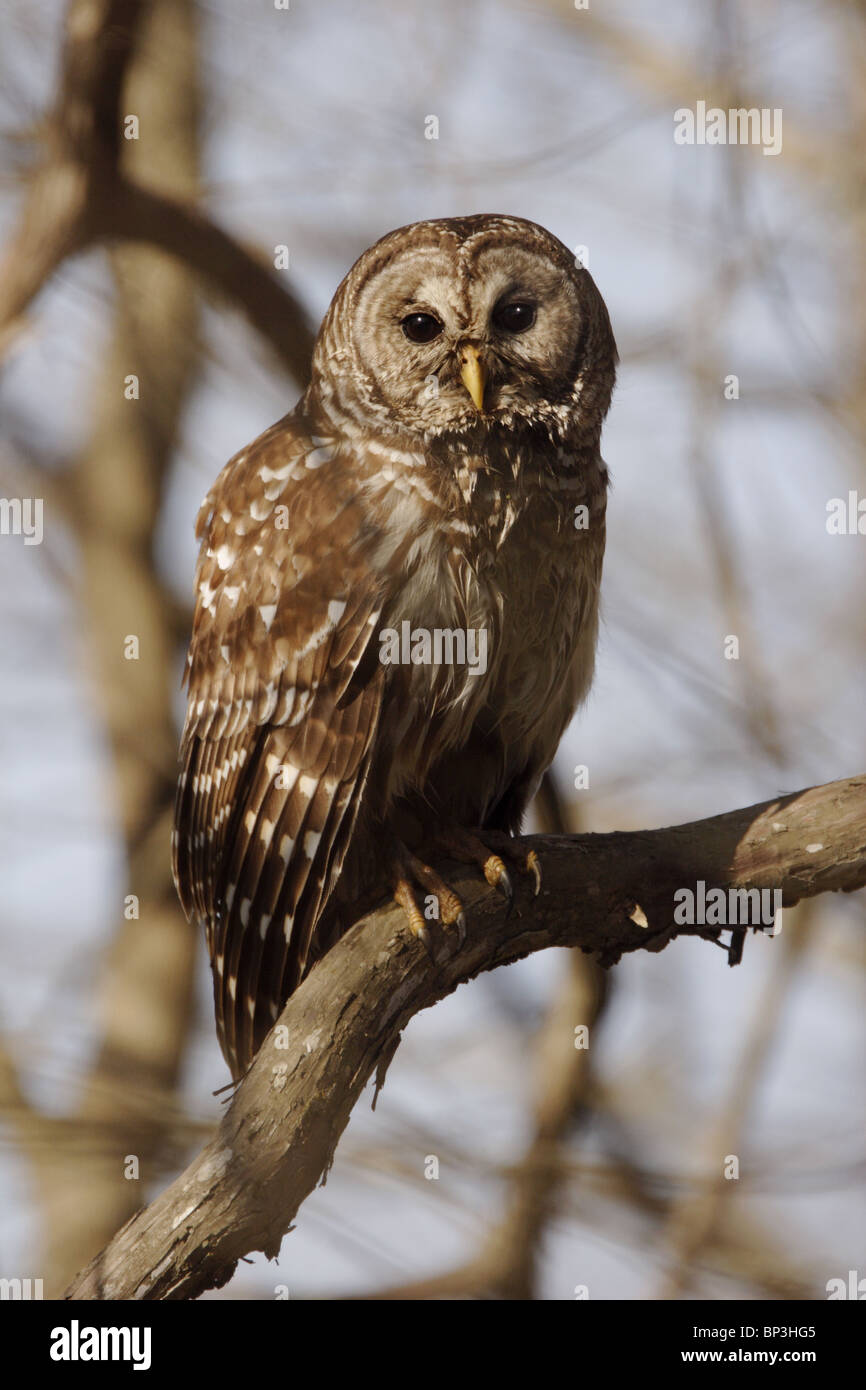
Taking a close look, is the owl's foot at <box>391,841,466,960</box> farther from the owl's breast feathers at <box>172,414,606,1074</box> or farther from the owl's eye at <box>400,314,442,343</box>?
the owl's eye at <box>400,314,442,343</box>

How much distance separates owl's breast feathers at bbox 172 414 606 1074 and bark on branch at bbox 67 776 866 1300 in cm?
40

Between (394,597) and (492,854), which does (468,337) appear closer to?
(394,597)

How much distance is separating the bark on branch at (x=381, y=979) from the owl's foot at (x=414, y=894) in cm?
3

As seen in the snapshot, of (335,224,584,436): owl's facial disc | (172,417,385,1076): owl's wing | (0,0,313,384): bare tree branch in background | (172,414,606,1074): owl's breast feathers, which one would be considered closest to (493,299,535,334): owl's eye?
(335,224,584,436): owl's facial disc

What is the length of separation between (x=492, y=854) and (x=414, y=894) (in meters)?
0.30

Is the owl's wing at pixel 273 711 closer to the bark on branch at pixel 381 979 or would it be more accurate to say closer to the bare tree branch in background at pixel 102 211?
the bark on branch at pixel 381 979

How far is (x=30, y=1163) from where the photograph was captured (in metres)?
4.73

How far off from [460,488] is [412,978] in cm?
130

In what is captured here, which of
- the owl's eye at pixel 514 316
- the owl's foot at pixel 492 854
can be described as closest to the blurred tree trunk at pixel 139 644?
the owl's eye at pixel 514 316

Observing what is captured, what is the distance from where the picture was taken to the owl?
11.9 feet

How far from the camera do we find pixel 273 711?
3.78 m

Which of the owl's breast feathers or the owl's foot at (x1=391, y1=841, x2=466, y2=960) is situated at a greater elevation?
the owl's breast feathers
